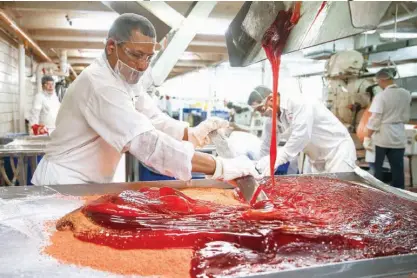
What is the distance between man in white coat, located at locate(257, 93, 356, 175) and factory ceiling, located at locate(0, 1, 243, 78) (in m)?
1.15

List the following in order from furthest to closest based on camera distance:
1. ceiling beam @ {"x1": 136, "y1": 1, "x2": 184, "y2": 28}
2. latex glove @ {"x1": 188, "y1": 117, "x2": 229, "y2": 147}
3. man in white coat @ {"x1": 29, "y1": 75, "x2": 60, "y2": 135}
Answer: man in white coat @ {"x1": 29, "y1": 75, "x2": 60, "y2": 135} < ceiling beam @ {"x1": 136, "y1": 1, "x2": 184, "y2": 28} < latex glove @ {"x1": 188, "y1": 117, "x2": 229, "y2": 147}

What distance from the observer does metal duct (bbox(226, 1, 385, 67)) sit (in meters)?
1.46

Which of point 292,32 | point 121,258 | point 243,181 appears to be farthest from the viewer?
point 243,181

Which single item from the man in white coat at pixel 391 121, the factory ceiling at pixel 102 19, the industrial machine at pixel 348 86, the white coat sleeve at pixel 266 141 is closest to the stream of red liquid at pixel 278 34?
the factory ceiling at pixel 102 19

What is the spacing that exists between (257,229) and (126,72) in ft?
3.70

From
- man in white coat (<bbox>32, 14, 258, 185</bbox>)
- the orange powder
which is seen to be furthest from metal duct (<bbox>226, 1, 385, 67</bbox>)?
the orange powder

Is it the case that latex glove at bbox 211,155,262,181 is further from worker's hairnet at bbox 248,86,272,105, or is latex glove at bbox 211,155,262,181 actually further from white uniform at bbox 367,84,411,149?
white uniform at bbox 367,84,411,149

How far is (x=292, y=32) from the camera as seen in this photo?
5.67 ft

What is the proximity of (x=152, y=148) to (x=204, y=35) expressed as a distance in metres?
5.77

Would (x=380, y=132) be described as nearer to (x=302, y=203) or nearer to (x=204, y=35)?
(x=204, y=35)

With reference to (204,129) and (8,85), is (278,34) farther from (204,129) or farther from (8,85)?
(8,85)

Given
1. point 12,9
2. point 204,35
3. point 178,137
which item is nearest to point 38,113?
point 12,9

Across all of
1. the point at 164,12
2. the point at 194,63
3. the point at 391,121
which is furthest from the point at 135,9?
the point at 194,63

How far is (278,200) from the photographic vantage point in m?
1.81
